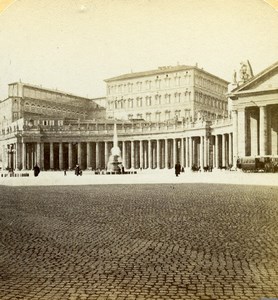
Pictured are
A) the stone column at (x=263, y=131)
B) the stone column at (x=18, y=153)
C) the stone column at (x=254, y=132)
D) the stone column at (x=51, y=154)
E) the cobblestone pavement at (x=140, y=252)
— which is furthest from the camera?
the stone column at (x=18, y=153)

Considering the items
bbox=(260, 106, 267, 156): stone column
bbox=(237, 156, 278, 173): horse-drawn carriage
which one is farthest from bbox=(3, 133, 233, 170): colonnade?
bbox=(237, 156, 278, 173): horse-drawn carriage

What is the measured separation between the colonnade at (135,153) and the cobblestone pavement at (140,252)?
53215 millimetres

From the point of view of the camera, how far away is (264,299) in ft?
27.7

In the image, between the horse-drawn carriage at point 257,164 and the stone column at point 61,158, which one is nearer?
the horse-drawn carriage at point 257,164

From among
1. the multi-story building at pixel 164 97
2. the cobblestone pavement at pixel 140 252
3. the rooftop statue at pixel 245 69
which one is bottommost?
the cobblestone pavement at pixel 140 252

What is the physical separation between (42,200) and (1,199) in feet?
9.07

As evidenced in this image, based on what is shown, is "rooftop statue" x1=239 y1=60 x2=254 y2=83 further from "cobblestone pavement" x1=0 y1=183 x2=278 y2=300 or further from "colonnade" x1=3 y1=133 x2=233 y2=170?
"colonnade" x1=3 y1=133 x2=233 y2=170

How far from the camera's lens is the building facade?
58.7 meters

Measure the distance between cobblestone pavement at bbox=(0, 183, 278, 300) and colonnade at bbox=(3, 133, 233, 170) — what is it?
53215mm

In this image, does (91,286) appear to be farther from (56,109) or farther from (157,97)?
(56,109)

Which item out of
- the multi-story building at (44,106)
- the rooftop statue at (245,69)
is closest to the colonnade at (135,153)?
the multi-story building at (44,106)

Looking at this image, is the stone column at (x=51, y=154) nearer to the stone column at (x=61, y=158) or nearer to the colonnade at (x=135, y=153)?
the colonnade at (x=135, y=153)

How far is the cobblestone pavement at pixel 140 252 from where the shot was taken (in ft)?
29.9

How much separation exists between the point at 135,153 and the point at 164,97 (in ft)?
38.3
